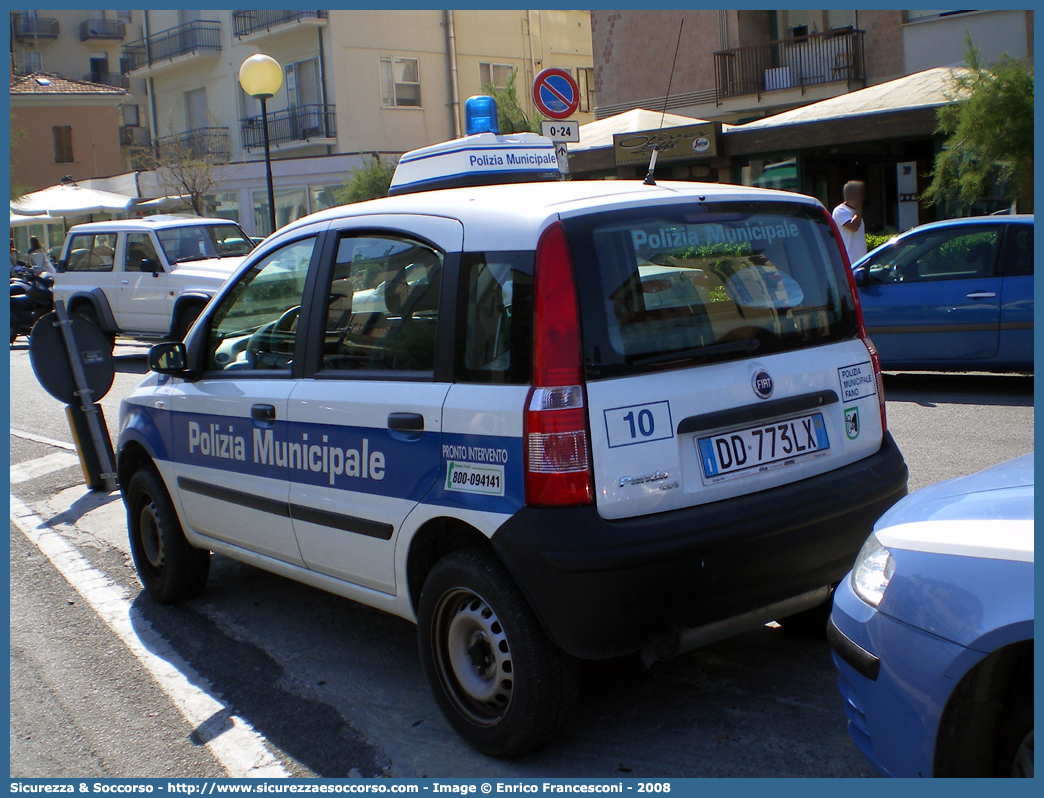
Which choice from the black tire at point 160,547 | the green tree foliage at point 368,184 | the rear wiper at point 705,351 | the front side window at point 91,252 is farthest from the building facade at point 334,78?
the rear wiper at point 705,351

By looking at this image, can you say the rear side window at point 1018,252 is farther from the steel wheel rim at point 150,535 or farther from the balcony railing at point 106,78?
the balcony railing at point 106,78

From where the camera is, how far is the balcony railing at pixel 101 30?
58.4m

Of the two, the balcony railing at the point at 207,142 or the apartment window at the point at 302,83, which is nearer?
the apartment window at the point at 302,83

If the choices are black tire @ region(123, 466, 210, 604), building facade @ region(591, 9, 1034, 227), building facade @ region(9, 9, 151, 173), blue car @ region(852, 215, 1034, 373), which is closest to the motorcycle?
building facade @ region(591, 9, 1034, 227)

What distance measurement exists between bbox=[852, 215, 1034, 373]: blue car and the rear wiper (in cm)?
615

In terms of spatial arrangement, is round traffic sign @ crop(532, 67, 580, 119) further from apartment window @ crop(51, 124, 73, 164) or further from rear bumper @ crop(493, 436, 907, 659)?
apartment window @ crop(51, 124, 73, 164)

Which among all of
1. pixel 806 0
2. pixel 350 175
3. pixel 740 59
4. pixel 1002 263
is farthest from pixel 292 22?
pixel 1002 263

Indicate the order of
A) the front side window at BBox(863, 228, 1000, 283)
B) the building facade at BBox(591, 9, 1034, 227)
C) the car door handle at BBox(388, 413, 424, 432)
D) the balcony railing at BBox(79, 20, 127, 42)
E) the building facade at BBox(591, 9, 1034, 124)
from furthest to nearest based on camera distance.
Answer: the balcony railing at BBox(79, 20, 127, 42)
the building facade at BBox(591, 9, 1034, 124)
the building facade at BBox(591, 9, 1034, 227)
the front side window at BBox(863, 228, 1000, 283)
the car door handle at BBox(388, 413, 424, 432)

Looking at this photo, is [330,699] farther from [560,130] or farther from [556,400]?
[560,130]

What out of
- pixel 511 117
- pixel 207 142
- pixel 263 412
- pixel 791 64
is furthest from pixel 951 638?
pixel 207 142

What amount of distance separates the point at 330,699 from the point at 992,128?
12538 mm

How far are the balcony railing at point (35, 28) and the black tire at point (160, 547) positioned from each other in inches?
2394

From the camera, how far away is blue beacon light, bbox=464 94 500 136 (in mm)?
Result: 5887

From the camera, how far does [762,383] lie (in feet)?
11.0
